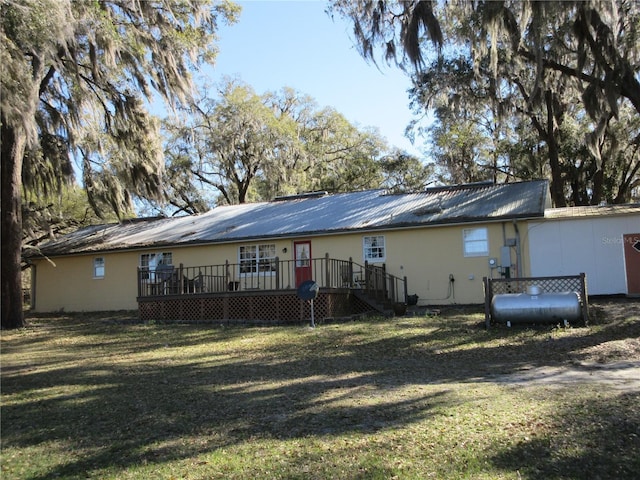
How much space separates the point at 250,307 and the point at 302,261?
153 inches

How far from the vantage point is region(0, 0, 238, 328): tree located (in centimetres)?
1433

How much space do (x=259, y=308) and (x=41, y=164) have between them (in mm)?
9368

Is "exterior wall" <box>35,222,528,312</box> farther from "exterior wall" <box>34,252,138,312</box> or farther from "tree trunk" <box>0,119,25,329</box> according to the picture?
"tree trunk" <box>0,119,25,329</box>

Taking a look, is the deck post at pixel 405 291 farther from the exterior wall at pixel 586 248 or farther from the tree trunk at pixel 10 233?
the tree trunk at pixel 10 233

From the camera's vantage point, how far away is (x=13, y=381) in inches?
325

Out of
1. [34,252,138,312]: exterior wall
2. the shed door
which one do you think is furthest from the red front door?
the shed door

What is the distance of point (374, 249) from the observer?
18.1 meters

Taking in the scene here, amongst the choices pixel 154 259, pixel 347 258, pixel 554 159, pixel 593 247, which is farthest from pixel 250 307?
pixel 554 159

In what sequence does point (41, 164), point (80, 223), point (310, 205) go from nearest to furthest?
point (41, 164) → point (310, 205) → point (80, 223)

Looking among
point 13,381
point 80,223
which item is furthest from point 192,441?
point 80,223

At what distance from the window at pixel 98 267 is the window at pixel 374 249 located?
11077mm

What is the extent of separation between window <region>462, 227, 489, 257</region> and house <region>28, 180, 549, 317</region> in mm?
31

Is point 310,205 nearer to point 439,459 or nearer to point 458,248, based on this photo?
point 458,248

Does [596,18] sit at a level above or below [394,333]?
above
